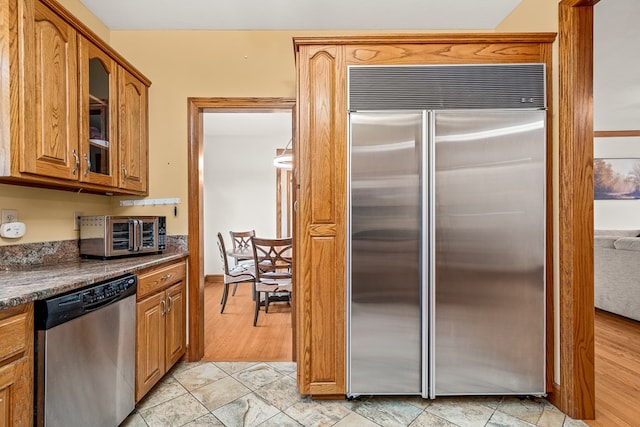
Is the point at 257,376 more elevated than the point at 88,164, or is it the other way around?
the point at 88,164

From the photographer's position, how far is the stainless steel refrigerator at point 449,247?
1.76 meters

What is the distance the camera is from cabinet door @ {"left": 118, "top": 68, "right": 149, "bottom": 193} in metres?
2.05

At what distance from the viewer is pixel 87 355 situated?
136 cm

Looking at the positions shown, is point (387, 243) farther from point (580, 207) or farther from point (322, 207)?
point (580, 207)

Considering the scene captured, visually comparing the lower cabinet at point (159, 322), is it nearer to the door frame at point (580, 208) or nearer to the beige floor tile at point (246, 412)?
the beige floor tile at point (246, 412)

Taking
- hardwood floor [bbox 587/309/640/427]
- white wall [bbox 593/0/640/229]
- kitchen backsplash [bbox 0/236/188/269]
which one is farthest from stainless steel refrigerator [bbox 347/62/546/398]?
kitchen backsplash [bbox 0/236/188/269]

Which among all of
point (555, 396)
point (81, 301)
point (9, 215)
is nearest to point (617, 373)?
point (555, 396)

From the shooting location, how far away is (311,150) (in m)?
1.83

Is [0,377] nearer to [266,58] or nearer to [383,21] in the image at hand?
[266,58]

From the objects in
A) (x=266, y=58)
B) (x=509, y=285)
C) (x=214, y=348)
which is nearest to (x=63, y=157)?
(x=266, y=58)

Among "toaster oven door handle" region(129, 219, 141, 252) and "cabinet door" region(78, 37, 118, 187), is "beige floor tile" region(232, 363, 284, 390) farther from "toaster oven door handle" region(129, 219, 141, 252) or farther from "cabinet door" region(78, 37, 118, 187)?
"cabinet door" region(78, 37, 118, 187)

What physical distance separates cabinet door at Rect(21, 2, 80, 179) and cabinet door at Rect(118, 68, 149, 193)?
382mm

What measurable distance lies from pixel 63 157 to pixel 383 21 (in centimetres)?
232

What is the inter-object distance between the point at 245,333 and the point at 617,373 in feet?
9.55
